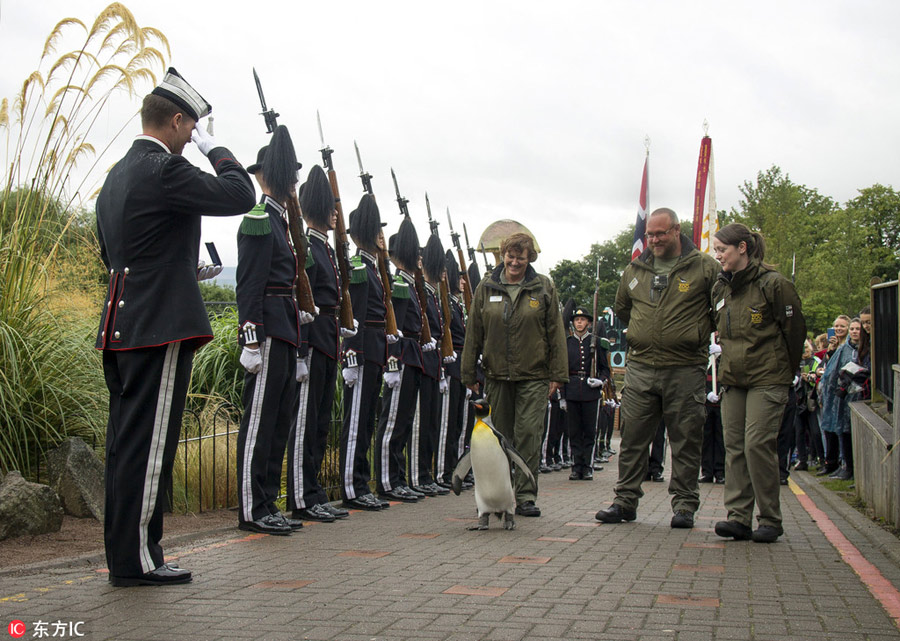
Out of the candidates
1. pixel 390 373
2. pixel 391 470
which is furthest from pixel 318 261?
pixel 391 470

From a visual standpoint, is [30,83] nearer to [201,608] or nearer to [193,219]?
[193,219]

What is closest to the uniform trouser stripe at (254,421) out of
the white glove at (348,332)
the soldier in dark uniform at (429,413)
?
the white glove at (348,332)

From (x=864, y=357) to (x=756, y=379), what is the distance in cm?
652

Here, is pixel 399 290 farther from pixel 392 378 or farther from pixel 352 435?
pixel 352 435

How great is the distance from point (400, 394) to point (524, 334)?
175 cm

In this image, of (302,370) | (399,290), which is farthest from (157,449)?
(399,290)

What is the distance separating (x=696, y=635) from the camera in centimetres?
412

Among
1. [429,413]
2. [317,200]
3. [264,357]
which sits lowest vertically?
[429,413]

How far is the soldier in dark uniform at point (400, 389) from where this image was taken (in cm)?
965

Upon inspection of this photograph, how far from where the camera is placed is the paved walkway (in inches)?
165

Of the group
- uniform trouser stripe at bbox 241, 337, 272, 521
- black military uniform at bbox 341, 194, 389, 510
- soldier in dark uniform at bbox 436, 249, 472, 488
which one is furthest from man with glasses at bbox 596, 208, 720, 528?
soldier in dark uniform at bbox 436, 249, 472, 488

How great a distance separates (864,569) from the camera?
6.00m

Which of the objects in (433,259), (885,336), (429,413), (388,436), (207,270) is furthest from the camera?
(433,259)

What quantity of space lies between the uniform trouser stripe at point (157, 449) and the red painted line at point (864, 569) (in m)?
3.43
